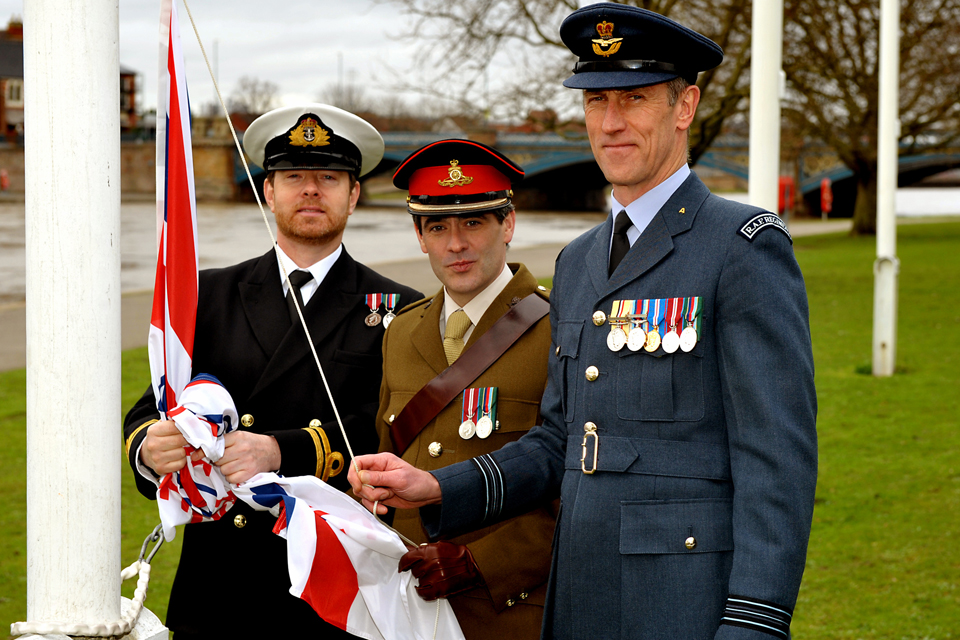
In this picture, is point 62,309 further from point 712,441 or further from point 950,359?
point 950,359

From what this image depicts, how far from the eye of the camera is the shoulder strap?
2.55m

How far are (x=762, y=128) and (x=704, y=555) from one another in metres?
2.93

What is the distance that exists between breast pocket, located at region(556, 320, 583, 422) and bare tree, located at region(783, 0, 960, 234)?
62.3 ft

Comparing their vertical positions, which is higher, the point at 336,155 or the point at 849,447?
the point at 336,155

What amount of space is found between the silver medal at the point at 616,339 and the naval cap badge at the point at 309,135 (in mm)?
1262

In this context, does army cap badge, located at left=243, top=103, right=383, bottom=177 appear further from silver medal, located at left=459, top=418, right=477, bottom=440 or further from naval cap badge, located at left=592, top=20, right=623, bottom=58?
naval cap badge, located at left=592, top=20, right=623, bottom=58

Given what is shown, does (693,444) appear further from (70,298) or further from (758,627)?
(70,298)

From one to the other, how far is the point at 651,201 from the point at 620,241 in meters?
0.11

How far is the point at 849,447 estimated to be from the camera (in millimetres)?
7289

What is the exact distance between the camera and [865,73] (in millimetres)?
24109

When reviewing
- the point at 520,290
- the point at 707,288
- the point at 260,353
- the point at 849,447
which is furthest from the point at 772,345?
the point at 849,447

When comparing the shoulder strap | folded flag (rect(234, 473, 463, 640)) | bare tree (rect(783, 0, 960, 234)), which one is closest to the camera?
folded flag (rect(234, 473, 463, 640))

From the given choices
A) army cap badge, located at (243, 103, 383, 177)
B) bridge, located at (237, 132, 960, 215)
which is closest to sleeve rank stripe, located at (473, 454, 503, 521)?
army cap badge, located at (243, 103, 383, 177)

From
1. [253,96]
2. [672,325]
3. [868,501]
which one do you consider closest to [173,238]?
[672,325]
